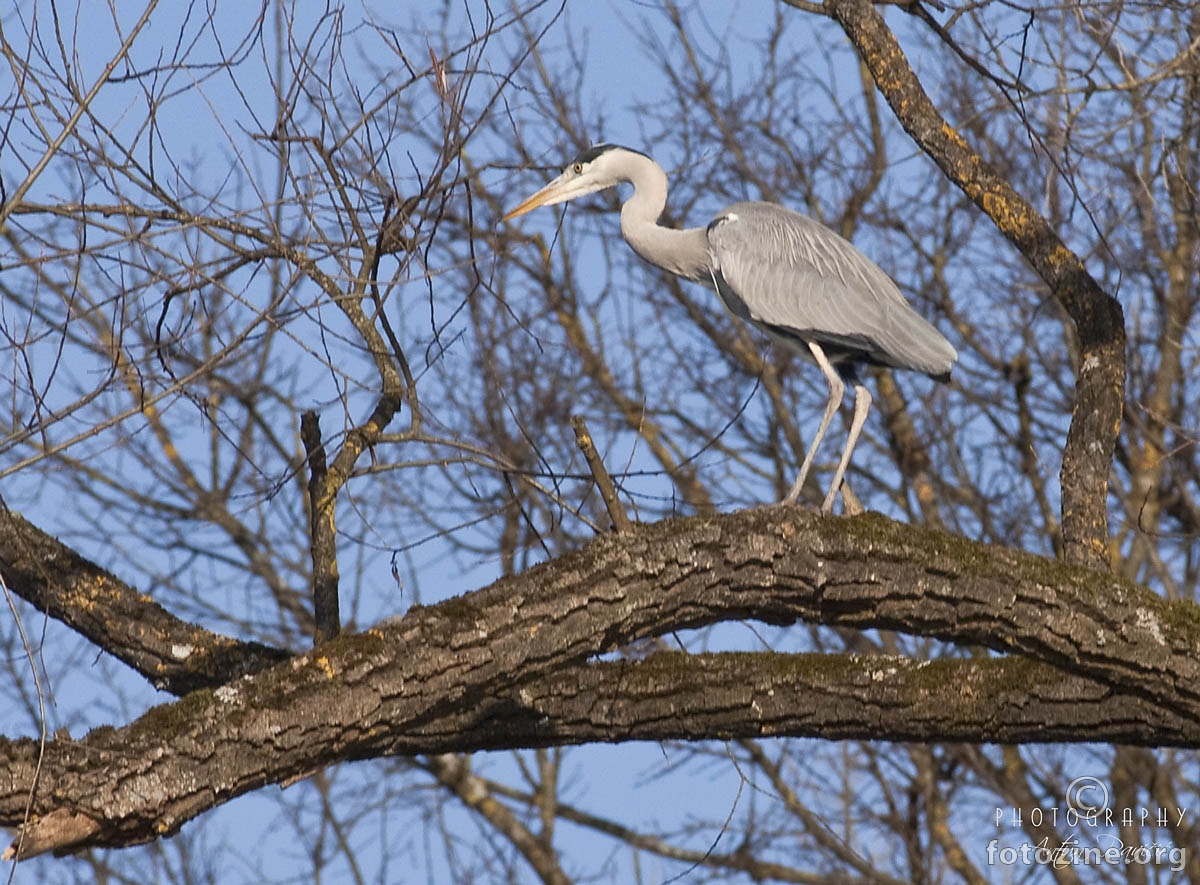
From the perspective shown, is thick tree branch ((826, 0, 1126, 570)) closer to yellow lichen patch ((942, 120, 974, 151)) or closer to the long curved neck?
yellow lichen patch ((942, 120, 974, 151))

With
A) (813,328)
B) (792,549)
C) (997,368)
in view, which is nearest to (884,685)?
(792,549)

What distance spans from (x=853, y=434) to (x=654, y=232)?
1.45 meters

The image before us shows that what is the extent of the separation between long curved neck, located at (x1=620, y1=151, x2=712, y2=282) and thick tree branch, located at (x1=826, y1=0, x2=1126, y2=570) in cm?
Result: 103

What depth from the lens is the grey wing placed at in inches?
221

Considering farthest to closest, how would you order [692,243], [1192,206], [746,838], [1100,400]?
1. [746,838]
2. [1192,206]
3. [692,243]
4. [1100,400]

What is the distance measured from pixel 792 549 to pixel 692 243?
8.03 feet

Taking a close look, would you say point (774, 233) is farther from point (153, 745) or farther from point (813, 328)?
point (153, 745)

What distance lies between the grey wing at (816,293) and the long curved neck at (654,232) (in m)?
0.11

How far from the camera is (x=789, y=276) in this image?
581cm

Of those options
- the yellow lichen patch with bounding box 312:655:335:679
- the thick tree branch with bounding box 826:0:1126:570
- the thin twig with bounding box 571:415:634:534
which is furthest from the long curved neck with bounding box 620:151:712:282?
the yellow lichen patch with bounding box 312:655:335:679

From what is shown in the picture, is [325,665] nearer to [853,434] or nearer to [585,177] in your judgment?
[853,434]

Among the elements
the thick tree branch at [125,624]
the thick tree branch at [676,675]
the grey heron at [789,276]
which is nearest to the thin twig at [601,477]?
the thick tree branch at [676,675]

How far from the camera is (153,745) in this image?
358 centimetres

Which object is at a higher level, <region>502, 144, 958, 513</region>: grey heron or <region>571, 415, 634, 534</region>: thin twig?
<region>502, 144, 958, 513</region>: grey heron
